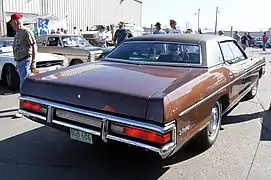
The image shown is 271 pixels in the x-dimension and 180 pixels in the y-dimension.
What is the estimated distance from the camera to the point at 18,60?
18.9 ft

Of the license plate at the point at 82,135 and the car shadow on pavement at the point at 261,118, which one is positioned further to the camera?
the car shadow on pavement at the point at 261,118

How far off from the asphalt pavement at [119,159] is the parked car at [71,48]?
16.9ft

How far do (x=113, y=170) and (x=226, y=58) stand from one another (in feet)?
8.29

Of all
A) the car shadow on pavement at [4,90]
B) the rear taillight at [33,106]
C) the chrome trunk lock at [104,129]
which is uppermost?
the rear taillight at [33,106]

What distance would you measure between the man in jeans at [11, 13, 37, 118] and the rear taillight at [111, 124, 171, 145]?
10.4 ft

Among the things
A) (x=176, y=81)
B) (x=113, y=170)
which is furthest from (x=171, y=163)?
(x=176, y=81)

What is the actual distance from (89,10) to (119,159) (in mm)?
28122

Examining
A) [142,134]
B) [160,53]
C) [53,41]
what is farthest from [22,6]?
[142,134]

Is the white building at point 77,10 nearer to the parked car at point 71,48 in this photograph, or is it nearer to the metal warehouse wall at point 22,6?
the metal warehouse wall at point 22,6

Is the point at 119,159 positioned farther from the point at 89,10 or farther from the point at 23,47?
the point at 89,10

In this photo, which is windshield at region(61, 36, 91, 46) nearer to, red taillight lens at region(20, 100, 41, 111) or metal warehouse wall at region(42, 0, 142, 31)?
red taillight lens at region(20, 100, 41, 111)

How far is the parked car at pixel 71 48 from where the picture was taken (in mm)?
9891

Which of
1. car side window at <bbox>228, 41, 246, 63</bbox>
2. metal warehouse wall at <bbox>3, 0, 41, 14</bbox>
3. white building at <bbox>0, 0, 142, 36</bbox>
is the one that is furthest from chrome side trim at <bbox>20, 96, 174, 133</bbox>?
metal warehouse wall at <bbox>3, 0, 41, 14</bbox>

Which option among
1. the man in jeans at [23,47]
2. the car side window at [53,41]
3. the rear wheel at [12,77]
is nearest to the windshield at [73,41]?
the car side window at [53,41]
